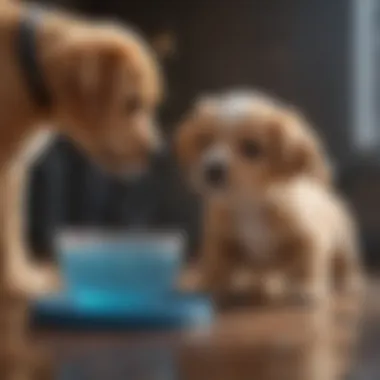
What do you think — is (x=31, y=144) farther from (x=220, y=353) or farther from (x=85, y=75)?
(x=220, y=353)

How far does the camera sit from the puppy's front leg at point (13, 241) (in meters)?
1.24

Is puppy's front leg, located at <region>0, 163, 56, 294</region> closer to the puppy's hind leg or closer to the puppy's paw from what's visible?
the puppy's paw

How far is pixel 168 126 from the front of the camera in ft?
6.95

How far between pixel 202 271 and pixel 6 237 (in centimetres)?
23

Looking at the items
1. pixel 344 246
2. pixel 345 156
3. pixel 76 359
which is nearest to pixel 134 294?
pixel 76 359

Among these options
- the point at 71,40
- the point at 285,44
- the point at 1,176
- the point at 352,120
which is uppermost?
the point at 285,44

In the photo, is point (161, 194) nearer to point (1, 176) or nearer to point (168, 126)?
point (168, 126)

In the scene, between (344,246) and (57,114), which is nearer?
(57,114)

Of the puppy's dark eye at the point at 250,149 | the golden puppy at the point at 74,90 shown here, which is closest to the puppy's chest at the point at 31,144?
the golden puppy at the point at 74,90

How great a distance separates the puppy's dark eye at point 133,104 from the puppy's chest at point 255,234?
173mm

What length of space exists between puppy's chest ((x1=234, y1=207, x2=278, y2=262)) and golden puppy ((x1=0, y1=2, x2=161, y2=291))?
0.14m

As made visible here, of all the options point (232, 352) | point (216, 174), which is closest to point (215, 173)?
point (216, 174)

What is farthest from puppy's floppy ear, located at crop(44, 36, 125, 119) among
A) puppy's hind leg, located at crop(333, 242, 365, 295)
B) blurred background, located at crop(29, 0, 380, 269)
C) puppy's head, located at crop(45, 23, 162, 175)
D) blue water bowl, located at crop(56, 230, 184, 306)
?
blurred background, located at crop(29, 0, 380, 269)

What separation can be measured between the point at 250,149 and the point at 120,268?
38 cm
